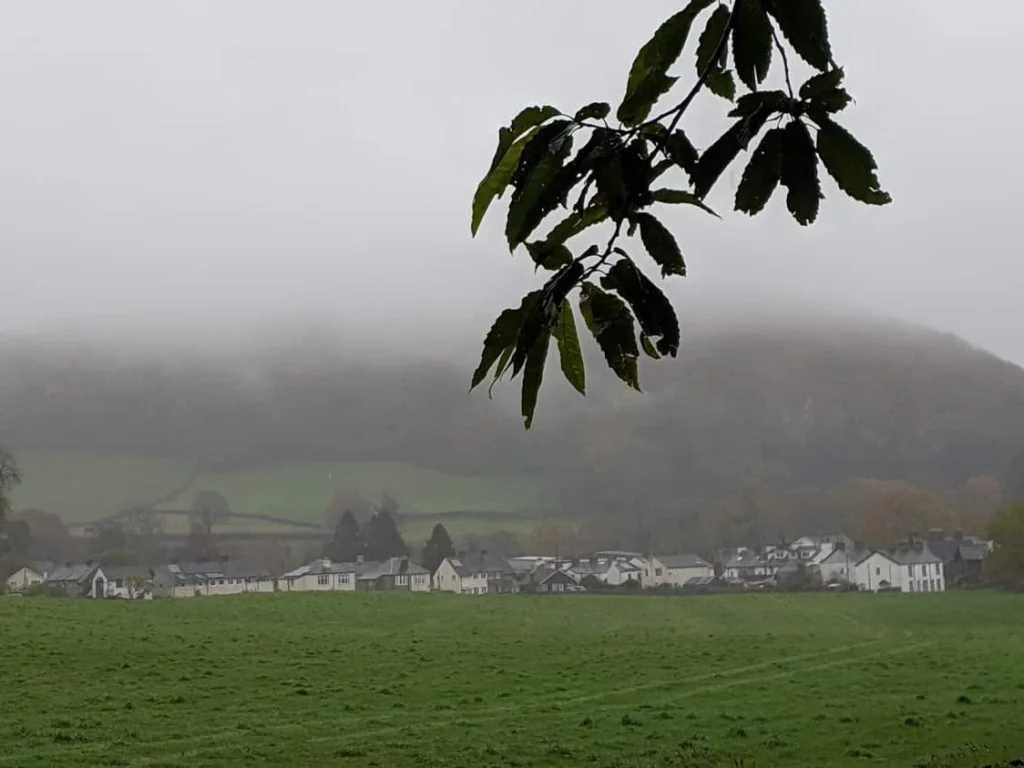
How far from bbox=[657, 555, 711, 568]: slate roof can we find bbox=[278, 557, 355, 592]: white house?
776 inches

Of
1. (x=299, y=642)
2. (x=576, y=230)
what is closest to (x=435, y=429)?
(x=299, y=642)

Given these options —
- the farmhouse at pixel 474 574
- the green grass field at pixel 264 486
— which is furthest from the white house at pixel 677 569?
the green grass field at pixel 264 486

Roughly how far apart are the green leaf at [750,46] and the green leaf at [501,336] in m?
0.43

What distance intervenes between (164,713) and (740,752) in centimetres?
874

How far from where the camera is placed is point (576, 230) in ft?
5.42

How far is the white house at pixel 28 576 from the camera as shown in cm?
4862

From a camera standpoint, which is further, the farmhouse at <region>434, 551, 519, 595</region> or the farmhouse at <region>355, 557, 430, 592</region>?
the farmhouse at <region>355, 557, 430, 592</region>

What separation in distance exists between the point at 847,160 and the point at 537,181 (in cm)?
41

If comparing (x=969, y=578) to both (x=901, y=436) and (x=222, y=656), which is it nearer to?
(x=222, y=656)

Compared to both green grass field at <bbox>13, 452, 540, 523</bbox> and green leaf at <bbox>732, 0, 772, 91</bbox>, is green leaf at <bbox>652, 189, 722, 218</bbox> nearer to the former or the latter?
green leaf at <bbox>732, 0, 772, 91</bbox>

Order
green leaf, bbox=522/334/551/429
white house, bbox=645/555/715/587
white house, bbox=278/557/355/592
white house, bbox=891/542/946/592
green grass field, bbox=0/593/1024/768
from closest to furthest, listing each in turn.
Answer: green leaf, bbox=522/334/551/429
green grass field, bbox=0/593/1024/768
white house, bbox=891/542/946/592
white house, bbox=645/555/715/587
white house, bbox=278/557/355/592

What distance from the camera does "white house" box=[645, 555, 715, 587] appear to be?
2354 inches

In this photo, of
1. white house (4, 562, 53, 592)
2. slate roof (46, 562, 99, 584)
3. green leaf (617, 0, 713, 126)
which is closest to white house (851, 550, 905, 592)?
slate roof (46, 562, 99, 584)

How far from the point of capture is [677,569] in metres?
63.6
